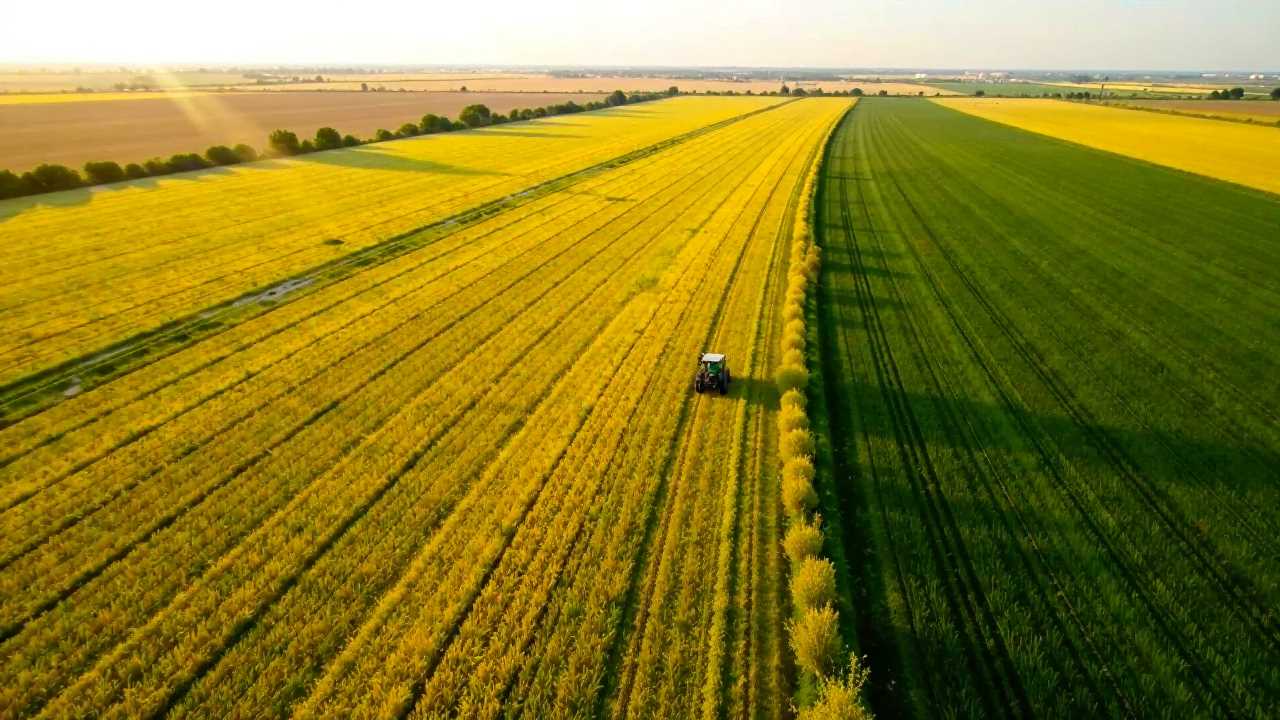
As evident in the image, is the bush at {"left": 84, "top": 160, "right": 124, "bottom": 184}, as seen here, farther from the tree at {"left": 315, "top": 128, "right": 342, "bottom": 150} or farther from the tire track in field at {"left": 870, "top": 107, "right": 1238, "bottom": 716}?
the tire track in field at {"left": 870, "top": 107, "right": 1238, "bottom": 716}

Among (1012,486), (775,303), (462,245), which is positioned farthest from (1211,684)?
(462,245)

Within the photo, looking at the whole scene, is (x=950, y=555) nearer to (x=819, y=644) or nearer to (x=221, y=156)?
(x=819, y=644)

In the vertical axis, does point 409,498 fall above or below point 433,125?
below

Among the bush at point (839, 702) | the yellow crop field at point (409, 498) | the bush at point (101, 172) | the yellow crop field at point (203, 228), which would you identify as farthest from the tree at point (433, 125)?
the bush at point (839, 702)

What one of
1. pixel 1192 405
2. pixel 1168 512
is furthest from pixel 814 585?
pixel 1192 405

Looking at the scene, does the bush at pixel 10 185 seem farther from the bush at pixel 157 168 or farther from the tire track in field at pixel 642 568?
the tire track in field at pixel 642 568

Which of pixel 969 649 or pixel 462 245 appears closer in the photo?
pixel 969 649

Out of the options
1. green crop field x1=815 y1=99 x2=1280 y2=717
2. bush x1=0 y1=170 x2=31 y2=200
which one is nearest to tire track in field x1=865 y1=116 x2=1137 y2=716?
green crop field x1=815 y1=99 x2=1280 y2=717

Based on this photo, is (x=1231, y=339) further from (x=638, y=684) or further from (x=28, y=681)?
(x=28, y=681)
